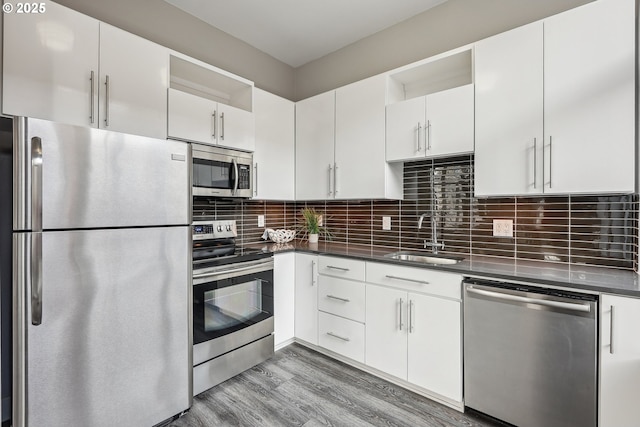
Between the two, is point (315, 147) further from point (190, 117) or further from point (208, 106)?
point (190, 117)

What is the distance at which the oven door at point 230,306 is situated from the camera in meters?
2.03

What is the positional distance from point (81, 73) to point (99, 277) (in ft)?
3.95

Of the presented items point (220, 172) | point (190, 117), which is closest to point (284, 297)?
point (220, 172)

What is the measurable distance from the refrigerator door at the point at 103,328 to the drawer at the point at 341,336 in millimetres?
1104

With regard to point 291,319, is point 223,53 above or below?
above

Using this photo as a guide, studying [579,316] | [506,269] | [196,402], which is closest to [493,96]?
[506,269]

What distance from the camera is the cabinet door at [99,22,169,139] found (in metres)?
1.86

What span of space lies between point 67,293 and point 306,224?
2.29 meters

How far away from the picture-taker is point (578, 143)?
1702mm

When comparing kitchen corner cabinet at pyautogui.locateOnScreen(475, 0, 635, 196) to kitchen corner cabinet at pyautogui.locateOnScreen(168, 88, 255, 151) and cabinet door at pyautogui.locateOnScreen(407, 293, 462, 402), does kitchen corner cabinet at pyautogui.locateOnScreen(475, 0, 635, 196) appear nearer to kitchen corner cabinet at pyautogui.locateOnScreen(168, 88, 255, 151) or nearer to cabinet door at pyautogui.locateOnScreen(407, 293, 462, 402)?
cabinet door at pyautogui.locateOnScreen(407, 293, 462, 402)

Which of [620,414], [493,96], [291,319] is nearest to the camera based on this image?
[620,414]

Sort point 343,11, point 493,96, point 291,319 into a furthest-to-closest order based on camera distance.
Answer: point 291,319 < point 343,11 < point 493,96

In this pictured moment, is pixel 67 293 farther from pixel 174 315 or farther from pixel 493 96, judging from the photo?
pixel 493 96

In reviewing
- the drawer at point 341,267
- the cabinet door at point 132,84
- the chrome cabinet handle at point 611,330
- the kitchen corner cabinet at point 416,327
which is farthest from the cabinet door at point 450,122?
the cabinet door at point 132,84
